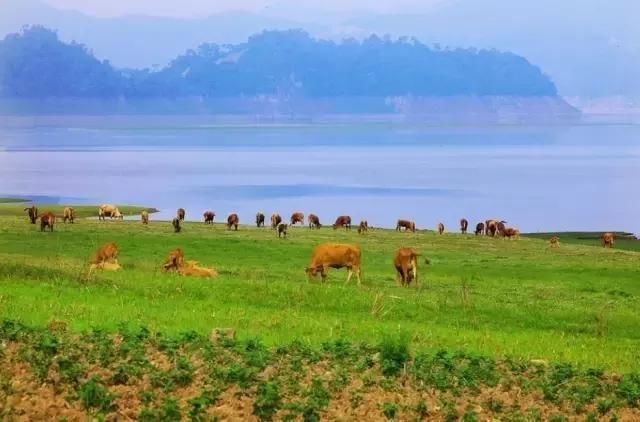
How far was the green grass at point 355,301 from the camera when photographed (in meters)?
18.1

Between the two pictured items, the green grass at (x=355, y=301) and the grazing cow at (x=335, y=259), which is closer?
the green grass at (x=355, y=301)

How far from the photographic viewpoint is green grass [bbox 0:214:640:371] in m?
18.1

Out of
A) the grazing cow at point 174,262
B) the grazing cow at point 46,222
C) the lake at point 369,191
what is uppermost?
the lake at point 369,191

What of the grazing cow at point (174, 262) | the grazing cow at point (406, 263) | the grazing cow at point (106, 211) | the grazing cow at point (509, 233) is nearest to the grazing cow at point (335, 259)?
the grazing cow at point (406, 263)

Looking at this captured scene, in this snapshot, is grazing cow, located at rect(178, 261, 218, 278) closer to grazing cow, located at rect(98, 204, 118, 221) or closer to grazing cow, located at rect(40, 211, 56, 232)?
grazing cow, located at rect(40, 211, 56, 232)

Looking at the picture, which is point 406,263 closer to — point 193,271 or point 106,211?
point 193,271

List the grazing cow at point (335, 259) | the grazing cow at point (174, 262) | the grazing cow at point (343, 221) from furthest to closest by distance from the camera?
the grazing cow at point (343, 221), the grazing cow at point (335, 259), the grazing cow at point (174, 262)

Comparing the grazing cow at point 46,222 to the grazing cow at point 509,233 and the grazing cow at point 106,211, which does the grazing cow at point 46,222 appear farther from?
the grazing cow at point 509,233

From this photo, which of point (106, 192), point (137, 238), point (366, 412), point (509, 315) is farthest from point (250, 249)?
point (106, 192)

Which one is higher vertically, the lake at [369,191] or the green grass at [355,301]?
the lake at [369,191]

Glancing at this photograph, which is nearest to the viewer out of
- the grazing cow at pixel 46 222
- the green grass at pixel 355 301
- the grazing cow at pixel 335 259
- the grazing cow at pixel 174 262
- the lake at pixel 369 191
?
the green grass at pixel 355 301

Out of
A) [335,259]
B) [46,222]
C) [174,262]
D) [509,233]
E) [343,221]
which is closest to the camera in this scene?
[174,262]

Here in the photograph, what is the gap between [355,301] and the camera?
2400 centimetres

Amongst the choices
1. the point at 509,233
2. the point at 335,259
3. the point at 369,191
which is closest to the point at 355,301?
the point at 335,259
